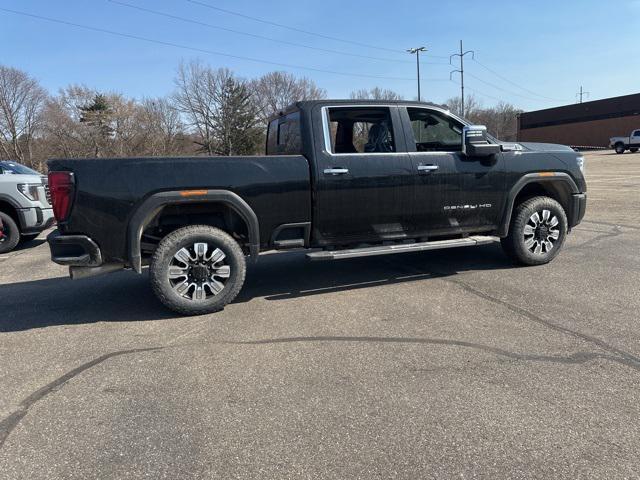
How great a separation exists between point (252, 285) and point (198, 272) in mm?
1248

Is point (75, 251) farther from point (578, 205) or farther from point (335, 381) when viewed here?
point (578, 205)

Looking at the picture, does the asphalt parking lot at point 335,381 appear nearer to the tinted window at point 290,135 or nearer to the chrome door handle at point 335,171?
the chrome door handle at point 335,171

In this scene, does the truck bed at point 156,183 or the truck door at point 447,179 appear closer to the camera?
the truck bed at point 156,183

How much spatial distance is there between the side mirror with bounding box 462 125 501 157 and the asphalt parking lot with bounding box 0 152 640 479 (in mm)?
1509

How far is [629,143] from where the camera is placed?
46031mm

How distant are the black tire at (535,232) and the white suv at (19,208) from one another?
325 inches

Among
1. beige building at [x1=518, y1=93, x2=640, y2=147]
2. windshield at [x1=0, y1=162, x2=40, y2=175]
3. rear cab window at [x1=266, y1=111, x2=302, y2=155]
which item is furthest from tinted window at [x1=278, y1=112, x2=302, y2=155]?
beige building at [x1=518, y1=93, x2=640, y2=147]

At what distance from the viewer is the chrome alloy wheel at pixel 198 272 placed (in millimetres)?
4703

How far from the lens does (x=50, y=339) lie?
4.31m

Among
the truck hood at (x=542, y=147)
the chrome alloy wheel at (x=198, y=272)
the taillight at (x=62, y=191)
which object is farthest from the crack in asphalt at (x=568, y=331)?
the taillight at (x=62, y=191)

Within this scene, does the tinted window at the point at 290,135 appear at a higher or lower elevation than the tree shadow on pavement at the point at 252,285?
higher

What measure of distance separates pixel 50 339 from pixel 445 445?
11.6 feet

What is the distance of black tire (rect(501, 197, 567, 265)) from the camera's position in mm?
6125

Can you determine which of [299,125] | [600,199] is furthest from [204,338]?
Answer: [600,199]
